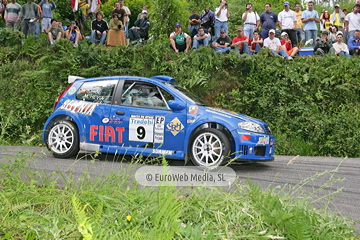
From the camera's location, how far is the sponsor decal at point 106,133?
9.61m

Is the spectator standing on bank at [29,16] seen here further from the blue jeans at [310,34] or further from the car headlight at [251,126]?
the car headlight at [251,126]

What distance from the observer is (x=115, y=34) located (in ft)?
58.9

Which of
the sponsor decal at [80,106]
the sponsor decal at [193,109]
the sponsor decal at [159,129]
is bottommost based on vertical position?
the sponsor decal at [159,129]

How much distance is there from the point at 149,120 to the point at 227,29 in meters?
10.2

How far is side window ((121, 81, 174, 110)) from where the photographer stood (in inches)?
379

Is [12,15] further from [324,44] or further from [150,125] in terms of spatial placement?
[324,44]

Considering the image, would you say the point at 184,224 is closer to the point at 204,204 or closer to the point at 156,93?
the point at 204,204

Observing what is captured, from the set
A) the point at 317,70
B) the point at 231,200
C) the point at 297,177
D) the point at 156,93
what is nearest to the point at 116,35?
the point at 317,70

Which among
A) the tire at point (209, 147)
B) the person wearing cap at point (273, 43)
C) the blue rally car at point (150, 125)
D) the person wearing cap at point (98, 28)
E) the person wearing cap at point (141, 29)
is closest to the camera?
the tire at point (209, 147)

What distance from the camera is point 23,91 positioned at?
15.4 metres

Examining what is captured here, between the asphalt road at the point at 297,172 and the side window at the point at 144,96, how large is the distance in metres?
1.27

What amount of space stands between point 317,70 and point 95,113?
7.44m

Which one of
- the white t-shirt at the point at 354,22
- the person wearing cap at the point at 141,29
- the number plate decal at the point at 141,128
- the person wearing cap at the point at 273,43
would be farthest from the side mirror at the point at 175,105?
the person wearing cap at the point at 141,29

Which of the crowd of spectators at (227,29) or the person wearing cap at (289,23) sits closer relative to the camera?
the crowd of spectators at (227,29)
